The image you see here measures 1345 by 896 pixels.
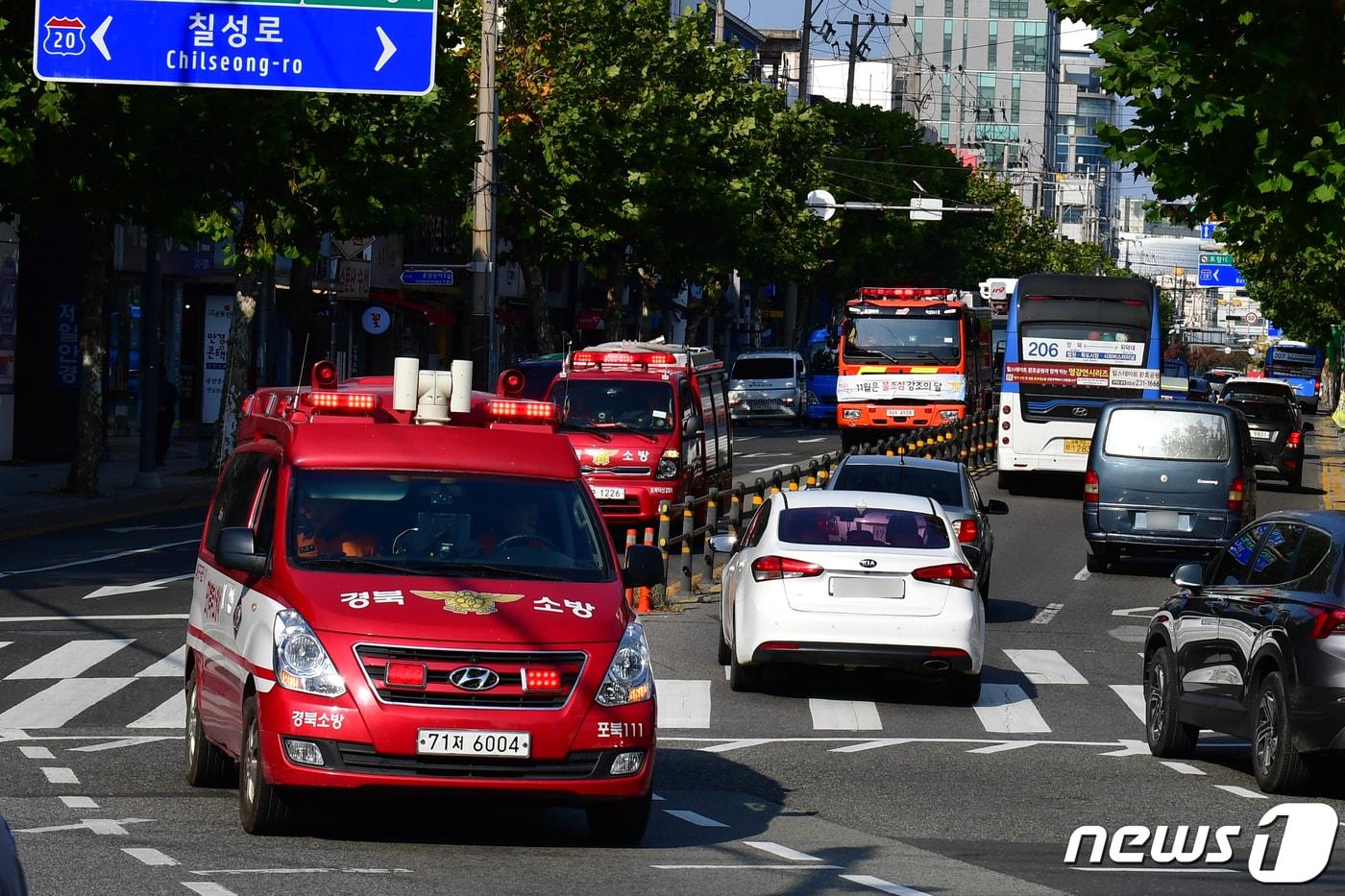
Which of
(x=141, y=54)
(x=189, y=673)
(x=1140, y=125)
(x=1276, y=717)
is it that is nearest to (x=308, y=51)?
(x=141, y=54)

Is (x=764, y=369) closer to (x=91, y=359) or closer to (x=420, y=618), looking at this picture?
(x=91, y=359)

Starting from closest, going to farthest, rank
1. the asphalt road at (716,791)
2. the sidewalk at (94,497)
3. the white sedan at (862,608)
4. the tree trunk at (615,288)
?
the asphalt road at (716,791) < the white sedan at (862,608) < the sidewalk at (94,497) < the tree trunk at (615,288)

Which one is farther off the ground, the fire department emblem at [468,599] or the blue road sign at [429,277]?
the blue road sign at [429,277]

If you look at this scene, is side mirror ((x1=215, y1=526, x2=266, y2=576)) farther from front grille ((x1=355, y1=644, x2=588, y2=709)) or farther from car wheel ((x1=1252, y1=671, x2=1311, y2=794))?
car wheel ((x1=1252, y1=671, x2=1311, y2=794))

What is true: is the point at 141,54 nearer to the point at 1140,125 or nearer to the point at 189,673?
the point at 1140,125

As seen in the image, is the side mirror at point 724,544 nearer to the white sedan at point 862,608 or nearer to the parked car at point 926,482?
the white sedan at point 862,608

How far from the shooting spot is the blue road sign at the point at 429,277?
116 feet

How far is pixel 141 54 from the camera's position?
23328 millimetres

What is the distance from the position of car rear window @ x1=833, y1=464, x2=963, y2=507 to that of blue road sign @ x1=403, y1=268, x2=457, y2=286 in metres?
14.3

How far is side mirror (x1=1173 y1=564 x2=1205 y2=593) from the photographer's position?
13000mm

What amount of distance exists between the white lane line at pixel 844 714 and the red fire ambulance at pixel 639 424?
9.56 meters

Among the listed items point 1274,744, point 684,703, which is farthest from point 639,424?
point 1274,744

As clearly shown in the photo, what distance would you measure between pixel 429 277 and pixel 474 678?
88.6ft

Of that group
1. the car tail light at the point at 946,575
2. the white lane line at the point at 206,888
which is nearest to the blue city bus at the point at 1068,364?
the car tail light at the point at 946,575
